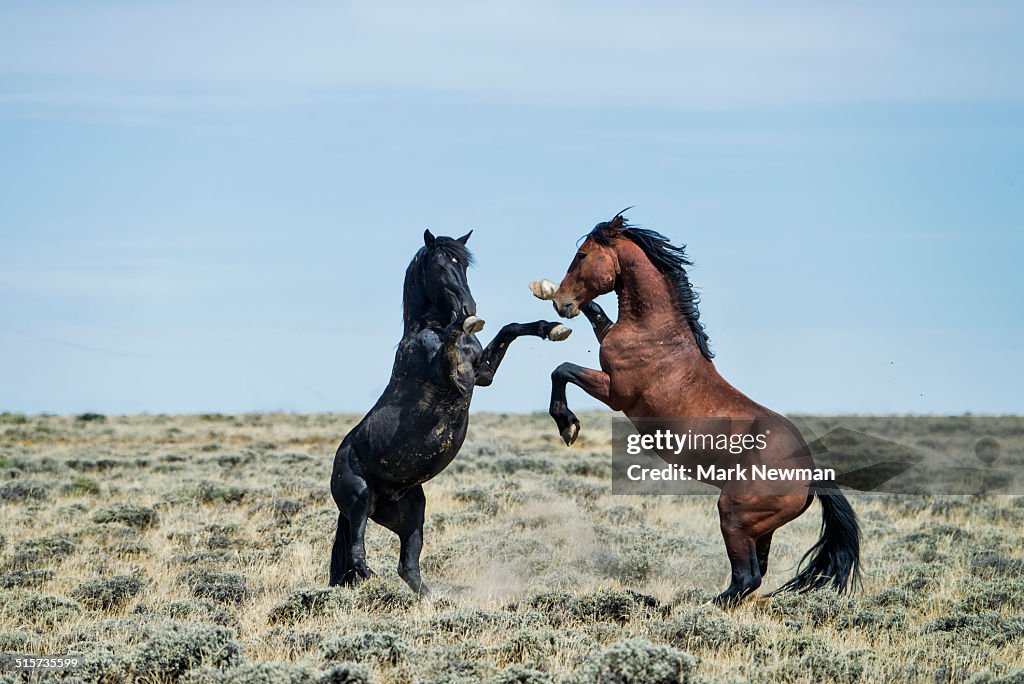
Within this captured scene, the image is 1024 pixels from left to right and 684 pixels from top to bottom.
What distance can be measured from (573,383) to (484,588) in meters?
2.66

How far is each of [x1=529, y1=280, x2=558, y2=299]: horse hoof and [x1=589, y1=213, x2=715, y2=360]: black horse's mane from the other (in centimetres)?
49

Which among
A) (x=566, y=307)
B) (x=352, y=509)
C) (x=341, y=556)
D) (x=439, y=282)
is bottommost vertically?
(x=341, y=556)

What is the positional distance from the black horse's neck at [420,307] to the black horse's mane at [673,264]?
52.3 inches

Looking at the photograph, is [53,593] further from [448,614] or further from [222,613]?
[448,614]

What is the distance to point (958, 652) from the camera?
7230 millimetres

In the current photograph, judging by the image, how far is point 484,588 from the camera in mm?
9984

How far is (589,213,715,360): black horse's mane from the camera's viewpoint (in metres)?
8.50

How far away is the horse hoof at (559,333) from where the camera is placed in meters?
8.13

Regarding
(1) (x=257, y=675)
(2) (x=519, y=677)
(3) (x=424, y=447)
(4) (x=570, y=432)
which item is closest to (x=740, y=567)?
(4) (x=570, y=432)

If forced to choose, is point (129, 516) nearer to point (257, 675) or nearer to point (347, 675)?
point (257, 675)

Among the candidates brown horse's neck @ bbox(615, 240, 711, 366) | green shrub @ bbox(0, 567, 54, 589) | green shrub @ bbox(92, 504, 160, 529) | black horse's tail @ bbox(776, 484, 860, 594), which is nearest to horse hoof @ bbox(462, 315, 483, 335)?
brown horse's neck @ bbox(615, 240, 711, 366)

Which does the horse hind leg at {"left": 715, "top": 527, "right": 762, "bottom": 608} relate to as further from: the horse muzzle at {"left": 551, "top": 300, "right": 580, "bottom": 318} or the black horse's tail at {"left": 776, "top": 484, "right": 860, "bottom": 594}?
the horse muzzle at {"left": 551, "top": 300, "right": 580, "bottom": 318}

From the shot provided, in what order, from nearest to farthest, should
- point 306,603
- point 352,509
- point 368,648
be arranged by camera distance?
1. point 368,648
2. point 306,603
3. point 352,509

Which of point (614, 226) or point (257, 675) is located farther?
point (614, 226)
